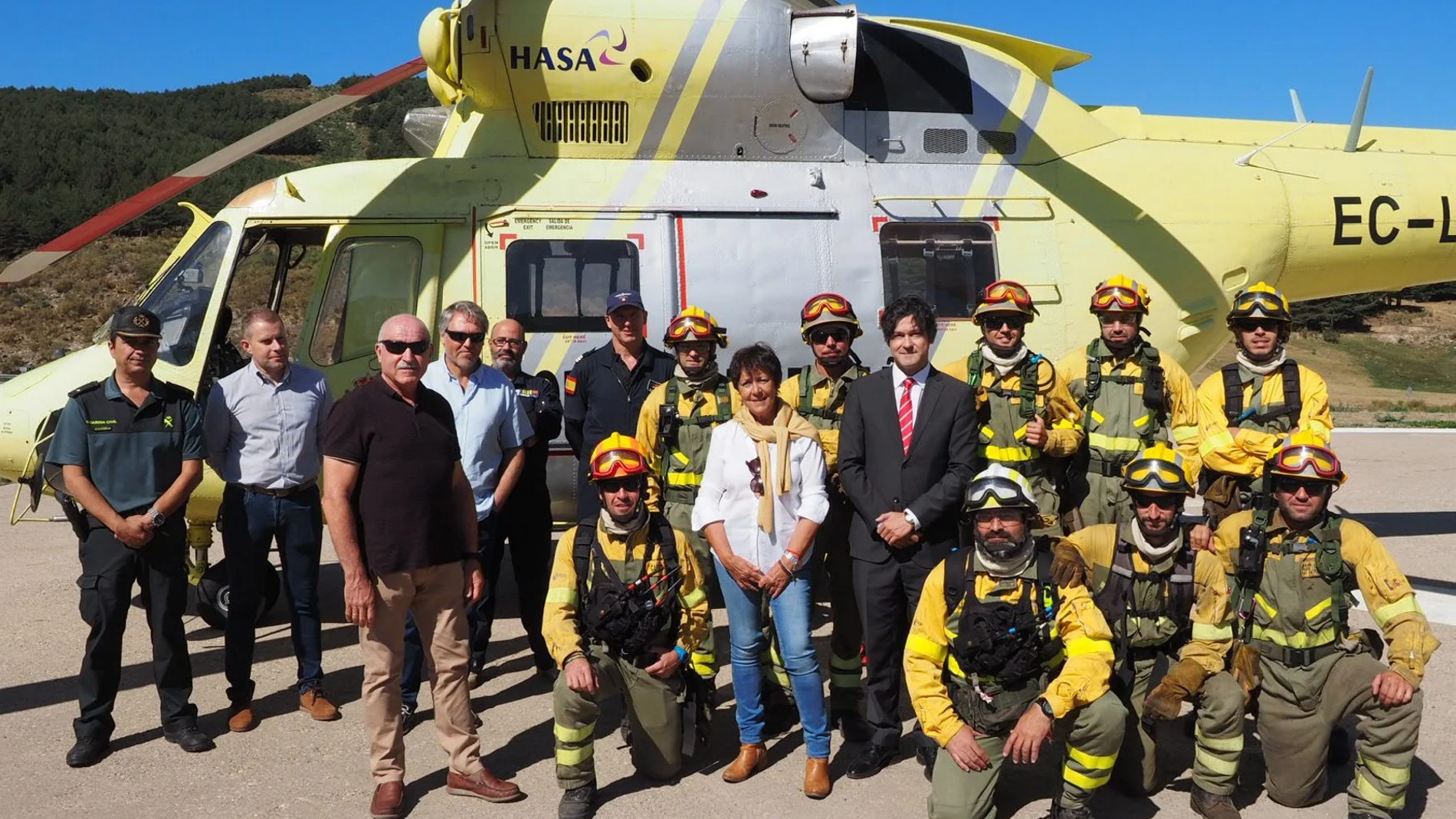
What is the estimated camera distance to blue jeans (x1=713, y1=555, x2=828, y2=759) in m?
4.59

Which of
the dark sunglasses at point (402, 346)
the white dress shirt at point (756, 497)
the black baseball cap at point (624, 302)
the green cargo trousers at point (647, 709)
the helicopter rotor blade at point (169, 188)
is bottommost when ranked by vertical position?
the green cargo trousers at point (647, 709)

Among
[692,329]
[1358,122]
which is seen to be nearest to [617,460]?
[692,329]

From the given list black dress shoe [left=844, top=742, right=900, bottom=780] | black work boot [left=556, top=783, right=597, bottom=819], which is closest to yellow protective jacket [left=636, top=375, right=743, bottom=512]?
black work boot [left=556, top=783, right=597, bottom=819]

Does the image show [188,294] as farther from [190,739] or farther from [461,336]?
[190,739]

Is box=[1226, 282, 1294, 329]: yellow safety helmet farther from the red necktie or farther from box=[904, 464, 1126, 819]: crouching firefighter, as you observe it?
box=[904, 464, 1126, 819]: crouching firefighter

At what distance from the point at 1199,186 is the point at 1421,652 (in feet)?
14.7

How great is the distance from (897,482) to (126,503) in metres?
3.50

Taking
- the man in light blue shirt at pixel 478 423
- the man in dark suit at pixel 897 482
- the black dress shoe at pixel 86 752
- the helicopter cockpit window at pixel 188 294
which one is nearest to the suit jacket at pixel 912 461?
the man in dark suit at pixel 897 482

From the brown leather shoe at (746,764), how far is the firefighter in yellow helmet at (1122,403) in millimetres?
2039

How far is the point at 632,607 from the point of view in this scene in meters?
4.57

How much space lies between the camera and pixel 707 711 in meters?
4.93

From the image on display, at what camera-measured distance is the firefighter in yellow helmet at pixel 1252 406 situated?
17.3 feet

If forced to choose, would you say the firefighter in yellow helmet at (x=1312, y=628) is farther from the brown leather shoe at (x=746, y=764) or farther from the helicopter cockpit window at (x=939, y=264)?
the helicopter cockpit window at (x=939, y=264)

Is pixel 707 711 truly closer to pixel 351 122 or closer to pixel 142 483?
pixel 142 483
